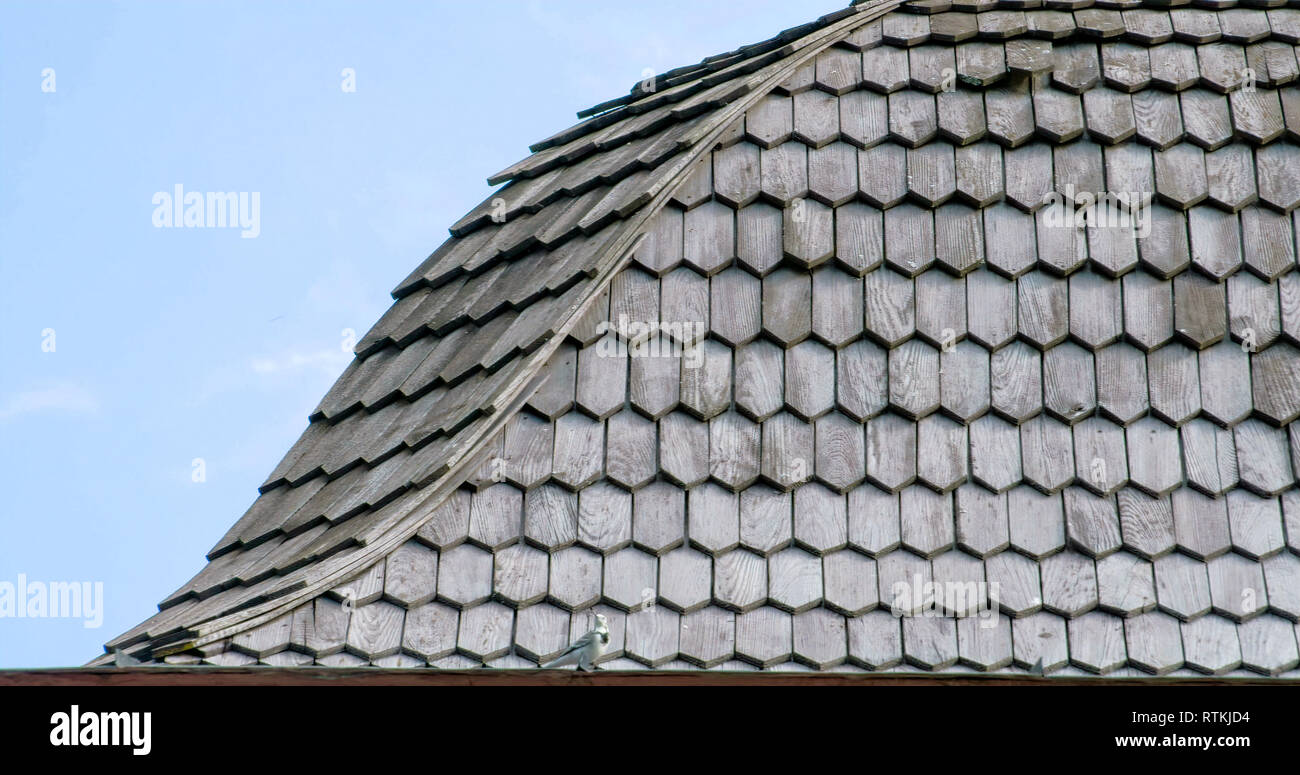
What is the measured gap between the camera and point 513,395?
6941 millimetres

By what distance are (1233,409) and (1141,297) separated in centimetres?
67

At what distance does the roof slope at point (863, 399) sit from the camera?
6.41m

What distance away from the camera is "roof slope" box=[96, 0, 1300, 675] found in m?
6.41

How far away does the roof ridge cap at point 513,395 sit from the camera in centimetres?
618

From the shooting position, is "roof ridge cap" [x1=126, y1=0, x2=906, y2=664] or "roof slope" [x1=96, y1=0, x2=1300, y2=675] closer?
"roof ridge cap" [x1=126, y1=0, x2=906, y2=664]

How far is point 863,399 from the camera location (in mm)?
7035

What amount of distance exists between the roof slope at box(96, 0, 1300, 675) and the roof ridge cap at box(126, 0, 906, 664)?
16mm

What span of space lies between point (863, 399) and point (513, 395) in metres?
1.53

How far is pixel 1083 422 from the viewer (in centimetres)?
698

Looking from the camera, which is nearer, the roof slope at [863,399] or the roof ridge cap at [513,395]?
the roof ridge cap at [513,395]

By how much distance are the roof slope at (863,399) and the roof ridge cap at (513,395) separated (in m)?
0.02

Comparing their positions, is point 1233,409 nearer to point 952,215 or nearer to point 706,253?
point 952,215
